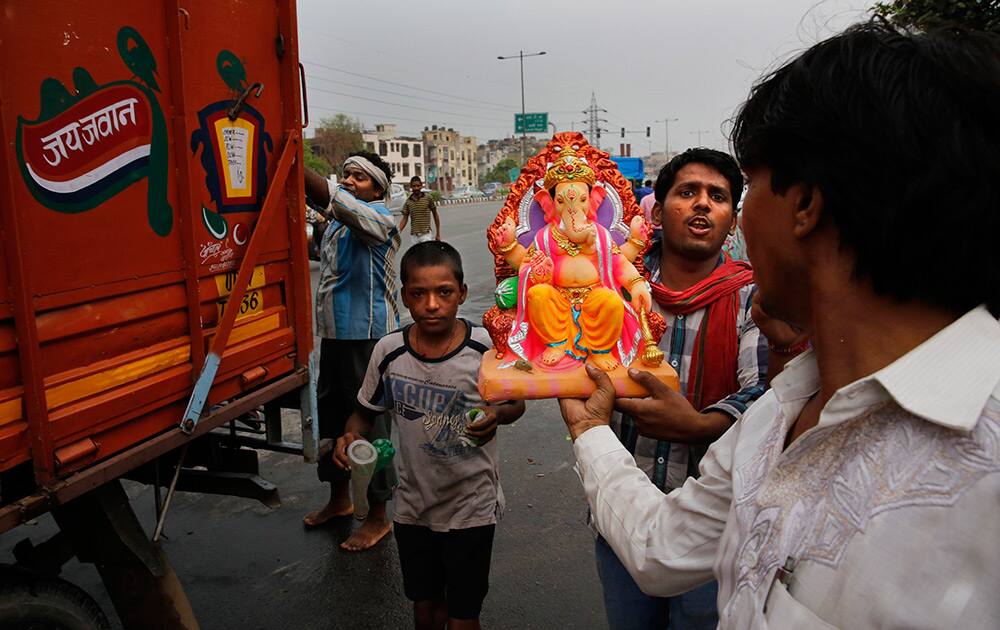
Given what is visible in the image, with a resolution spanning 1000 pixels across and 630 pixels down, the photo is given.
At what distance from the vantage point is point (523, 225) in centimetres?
272

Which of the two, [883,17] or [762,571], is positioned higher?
[883,17]

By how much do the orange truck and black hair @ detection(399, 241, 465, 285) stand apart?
60cm

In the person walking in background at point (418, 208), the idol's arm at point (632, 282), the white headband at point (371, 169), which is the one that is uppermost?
the person walking in background at point (418, 208)

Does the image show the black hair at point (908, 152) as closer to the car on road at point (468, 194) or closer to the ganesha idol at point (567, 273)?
the ganesha idol at point (567, 273)

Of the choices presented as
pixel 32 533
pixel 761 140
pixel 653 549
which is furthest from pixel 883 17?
pixel 32 533

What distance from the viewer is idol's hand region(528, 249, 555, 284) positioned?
2.62 metres

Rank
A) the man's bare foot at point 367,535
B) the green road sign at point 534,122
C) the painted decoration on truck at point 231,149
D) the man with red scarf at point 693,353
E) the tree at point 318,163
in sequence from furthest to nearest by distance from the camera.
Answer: the tree at point 318,163
the green road sign at point 534,122
the man's bare foot at point 367,535
the painted decoration on truck at point 231,149
the man with red scarf at point 693,353

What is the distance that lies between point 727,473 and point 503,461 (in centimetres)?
365

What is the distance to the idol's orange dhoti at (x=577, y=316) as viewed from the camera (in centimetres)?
248

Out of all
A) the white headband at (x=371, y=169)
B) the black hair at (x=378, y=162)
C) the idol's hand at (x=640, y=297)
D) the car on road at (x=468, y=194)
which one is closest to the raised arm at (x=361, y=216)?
the white headband at (x=371, y=169)

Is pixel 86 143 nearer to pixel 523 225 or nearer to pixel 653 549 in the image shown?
pixel 523 225

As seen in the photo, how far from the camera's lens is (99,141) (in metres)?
2.01

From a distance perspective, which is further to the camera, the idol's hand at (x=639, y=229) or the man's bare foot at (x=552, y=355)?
the idol's hand at (x=639, y=229)

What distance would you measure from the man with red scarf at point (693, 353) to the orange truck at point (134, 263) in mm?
1559
